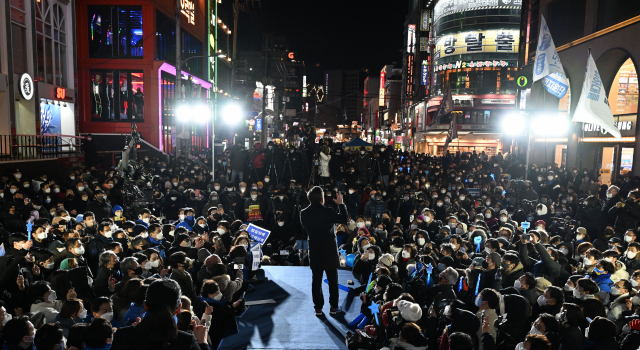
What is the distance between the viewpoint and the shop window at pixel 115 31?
28234 millimetres

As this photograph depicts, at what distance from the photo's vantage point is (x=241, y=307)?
6742mm

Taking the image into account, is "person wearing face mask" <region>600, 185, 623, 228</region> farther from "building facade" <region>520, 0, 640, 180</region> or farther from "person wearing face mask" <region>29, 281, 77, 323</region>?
"person wearing face mask" <region>29, 281, 77, 323</region>

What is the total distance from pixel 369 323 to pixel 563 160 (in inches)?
934

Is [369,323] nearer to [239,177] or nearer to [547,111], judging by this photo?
[239,177]

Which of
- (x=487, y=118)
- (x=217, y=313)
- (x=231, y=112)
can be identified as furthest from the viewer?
(x=487, y=118)

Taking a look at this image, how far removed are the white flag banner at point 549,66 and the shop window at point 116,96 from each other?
23.4m

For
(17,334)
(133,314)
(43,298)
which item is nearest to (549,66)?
(133,314)

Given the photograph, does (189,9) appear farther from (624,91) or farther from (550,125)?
(624,91)

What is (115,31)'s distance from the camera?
28.5 m

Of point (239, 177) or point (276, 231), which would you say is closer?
point (276, 231)

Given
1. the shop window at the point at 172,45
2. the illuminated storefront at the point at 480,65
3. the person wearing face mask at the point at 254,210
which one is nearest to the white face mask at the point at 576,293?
the person wearing face mask at the point at 254,210

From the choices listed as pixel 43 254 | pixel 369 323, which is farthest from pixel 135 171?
pixel 369 323

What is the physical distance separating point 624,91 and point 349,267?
19026 millimetres

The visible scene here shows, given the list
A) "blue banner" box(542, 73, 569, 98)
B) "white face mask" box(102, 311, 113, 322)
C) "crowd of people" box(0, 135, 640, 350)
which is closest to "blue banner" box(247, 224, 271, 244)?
"crowd of people" box(0, 135, 640, 350)
